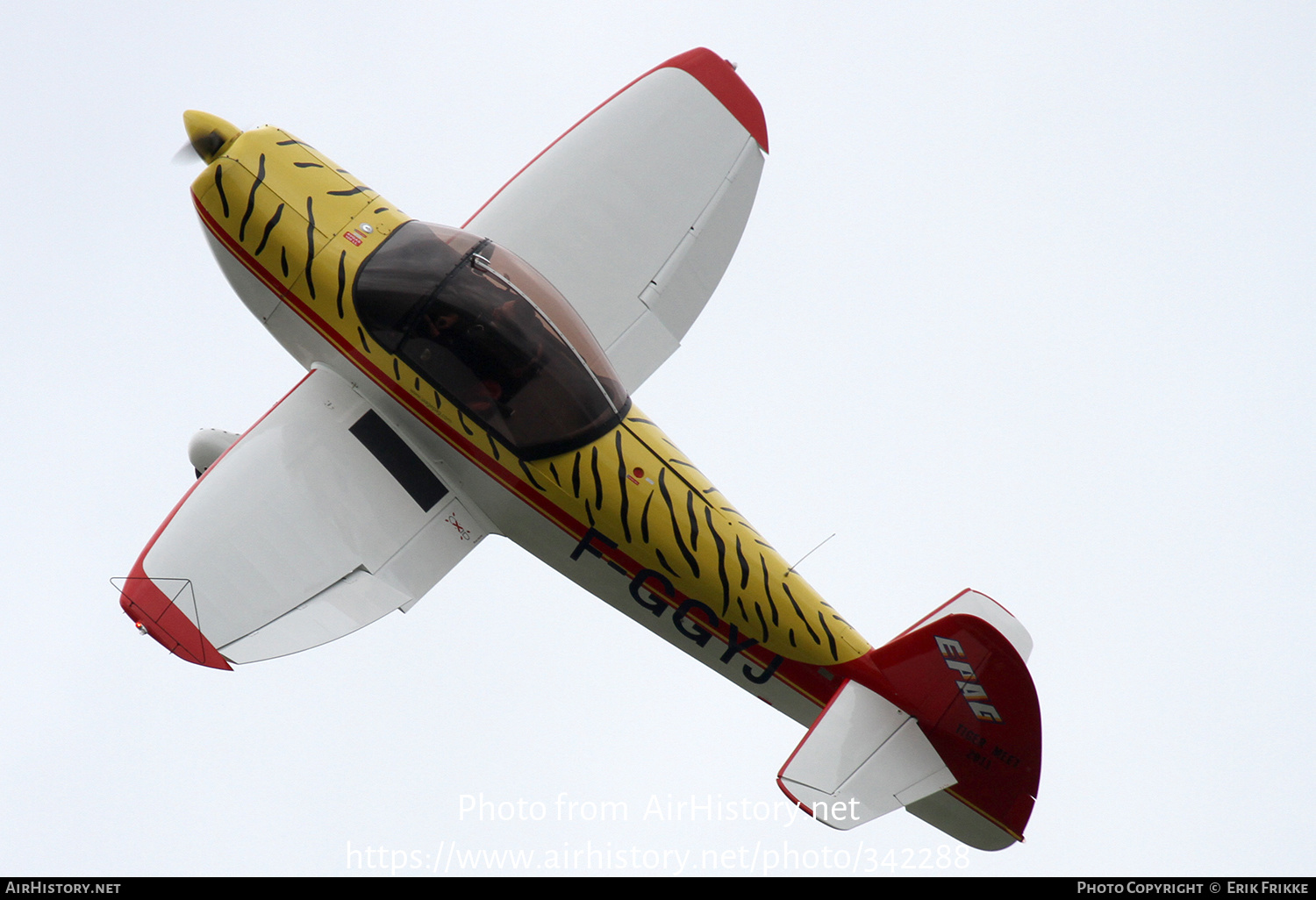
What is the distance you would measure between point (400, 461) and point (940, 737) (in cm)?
448

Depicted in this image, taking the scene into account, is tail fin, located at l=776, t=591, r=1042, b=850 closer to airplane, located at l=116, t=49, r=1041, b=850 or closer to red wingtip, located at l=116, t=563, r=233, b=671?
airplane, located at l=116, t=49, r=1041, b=850

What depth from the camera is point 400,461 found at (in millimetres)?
9109

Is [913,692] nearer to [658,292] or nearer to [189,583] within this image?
A: [658,292]

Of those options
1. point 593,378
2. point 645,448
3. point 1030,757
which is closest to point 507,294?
point 593,378

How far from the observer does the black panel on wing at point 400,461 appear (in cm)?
907

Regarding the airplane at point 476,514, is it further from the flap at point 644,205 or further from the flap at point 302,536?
the flap at point 644,205

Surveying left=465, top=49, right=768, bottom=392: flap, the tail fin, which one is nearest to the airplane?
the tail fin

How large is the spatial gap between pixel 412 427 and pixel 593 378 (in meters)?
1.49

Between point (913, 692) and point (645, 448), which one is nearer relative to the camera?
point (913, 692)

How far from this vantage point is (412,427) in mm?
9070

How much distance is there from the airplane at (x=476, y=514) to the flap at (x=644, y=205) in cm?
72

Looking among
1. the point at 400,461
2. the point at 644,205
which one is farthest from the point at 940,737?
the point at 644,205

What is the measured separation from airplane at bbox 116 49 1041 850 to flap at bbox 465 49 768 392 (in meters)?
0.72

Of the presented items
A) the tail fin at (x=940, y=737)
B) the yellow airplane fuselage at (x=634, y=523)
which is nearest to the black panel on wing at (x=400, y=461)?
the yellow airplane fuselage at (x=634, y=523)
